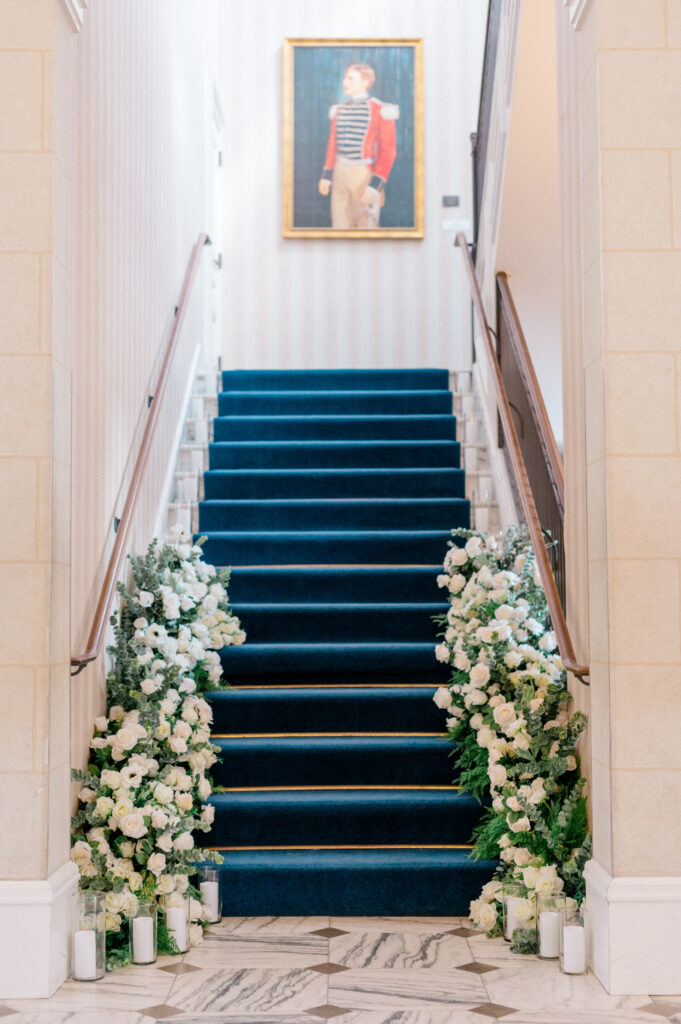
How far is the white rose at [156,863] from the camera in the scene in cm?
350

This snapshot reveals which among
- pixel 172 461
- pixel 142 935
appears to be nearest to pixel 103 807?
pixel 142 935

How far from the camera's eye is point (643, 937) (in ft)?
9.95

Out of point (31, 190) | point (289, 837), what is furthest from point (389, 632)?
point (31, 190)

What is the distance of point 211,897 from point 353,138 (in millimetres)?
6153

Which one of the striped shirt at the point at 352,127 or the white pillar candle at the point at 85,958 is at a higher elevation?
the striped shirt at the point at 352,127

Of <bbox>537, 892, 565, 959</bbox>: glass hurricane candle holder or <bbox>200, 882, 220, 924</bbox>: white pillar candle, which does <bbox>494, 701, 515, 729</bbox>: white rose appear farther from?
<bbox>200, 882, 220, 924</bbox>: white pillar candle

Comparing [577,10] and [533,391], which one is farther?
[533,391]

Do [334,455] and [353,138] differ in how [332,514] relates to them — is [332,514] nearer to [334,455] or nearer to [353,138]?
[334,455]

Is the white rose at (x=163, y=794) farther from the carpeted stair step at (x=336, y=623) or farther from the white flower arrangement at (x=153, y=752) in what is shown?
the carpeted stair step at (x=336, y=623)

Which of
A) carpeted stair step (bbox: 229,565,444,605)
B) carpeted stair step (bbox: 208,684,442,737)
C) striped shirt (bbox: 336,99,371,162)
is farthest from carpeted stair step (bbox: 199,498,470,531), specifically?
striped shirt (bbox: 336,99,371,162)

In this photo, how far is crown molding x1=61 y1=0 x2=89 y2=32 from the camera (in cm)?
334

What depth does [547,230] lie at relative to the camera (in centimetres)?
548

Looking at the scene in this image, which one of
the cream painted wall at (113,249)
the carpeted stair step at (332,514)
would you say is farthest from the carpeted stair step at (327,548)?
the cream painted wall at (113,249)

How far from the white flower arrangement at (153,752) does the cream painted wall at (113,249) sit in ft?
0.46
